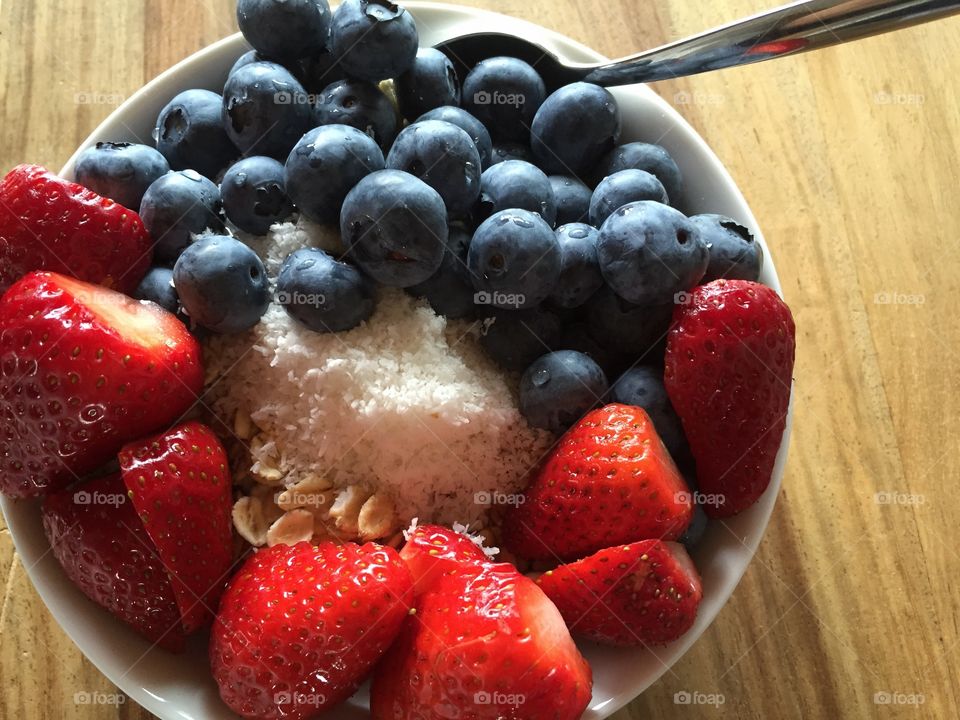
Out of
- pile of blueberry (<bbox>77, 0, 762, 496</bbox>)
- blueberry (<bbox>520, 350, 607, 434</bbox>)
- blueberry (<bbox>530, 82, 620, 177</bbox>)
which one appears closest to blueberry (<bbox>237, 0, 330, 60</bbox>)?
pile of blueberry (<bbox>77, 0, 762, 496</bbox>)

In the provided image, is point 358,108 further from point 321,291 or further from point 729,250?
point 729,250

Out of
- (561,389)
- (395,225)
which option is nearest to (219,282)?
(395,225)

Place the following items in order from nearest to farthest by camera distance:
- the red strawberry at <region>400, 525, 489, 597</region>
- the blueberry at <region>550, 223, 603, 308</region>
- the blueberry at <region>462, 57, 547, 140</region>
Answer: the red strawberry at <region>400, 525, 489, 597</region> < the blueberry at <region>550, 223, 603, 308</region> < the blueberry at <region>462, 57, 547, 140</region>

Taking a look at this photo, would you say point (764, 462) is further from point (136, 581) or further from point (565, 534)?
point (136, 581)

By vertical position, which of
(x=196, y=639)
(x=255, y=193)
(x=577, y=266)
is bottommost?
(x=196, y=639)

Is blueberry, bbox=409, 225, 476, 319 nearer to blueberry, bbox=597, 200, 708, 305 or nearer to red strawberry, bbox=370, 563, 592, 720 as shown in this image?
blueberry, bbox=597, 200, 708, 305

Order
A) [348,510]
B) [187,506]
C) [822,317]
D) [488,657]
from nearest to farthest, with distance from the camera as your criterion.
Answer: [488,657] < [187,506] < [348,510] < [822,317]

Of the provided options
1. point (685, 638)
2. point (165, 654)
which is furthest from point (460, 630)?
point (165, 654)

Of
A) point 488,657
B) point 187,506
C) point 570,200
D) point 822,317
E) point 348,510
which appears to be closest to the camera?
point 488,657
